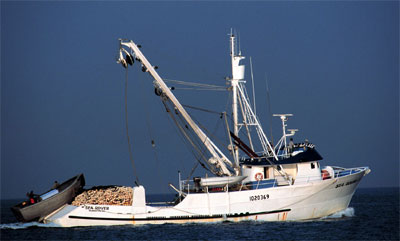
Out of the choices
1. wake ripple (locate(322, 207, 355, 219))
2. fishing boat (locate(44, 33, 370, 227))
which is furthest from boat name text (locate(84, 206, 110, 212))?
wake ripple (locate(322, 207, 355, 219))

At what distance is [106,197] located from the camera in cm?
3731

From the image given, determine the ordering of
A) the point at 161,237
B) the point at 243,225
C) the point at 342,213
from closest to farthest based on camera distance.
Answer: the point at 161,237
the point at 243,225
the point at 342,213

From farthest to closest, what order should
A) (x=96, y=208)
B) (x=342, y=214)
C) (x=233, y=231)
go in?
(x=342, y=214) → (x=96, y=208) → (x=233, y=231)

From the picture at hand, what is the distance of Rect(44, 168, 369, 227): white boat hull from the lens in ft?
114

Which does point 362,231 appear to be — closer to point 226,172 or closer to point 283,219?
point 283,219

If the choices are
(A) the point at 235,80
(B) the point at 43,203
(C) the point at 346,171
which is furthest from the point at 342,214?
(B) the point at 43,203

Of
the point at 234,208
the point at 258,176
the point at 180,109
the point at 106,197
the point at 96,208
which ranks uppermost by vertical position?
the point at 180,109

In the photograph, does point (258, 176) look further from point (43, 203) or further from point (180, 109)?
point (43, 203)

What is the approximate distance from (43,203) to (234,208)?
11.6 meters

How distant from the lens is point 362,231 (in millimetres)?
33406

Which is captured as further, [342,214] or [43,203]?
[342,214]

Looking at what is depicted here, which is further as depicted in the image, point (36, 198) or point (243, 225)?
point (36, 198)

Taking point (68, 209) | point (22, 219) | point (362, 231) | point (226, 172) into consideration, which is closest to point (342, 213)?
point (362, 231)

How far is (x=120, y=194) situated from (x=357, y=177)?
1511cm
